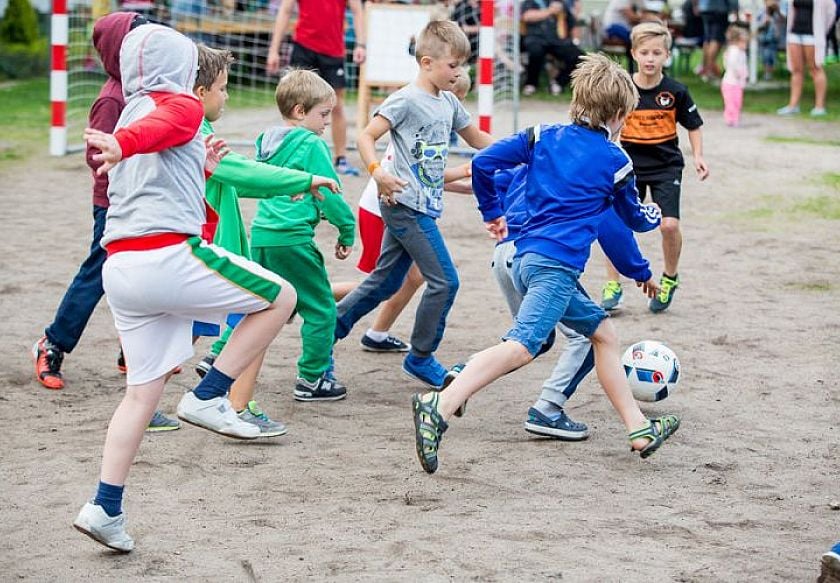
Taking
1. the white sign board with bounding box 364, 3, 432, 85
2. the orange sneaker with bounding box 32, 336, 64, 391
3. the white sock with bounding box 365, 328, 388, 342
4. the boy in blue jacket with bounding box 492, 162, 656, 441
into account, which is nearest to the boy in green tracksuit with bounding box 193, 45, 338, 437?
the boy in blue jacket with bounding box 492, 162, 656, 441

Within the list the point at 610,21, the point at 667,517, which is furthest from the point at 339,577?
the point at 610,21

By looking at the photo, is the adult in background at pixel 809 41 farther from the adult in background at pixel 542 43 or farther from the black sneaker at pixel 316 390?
the black sneaker at pixel 316 390

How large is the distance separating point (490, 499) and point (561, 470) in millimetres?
493

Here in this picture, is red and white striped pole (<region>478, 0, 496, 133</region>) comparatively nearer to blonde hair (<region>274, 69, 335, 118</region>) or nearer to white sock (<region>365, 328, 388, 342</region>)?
white sock (<region>365, 328, 388, 342</region>)

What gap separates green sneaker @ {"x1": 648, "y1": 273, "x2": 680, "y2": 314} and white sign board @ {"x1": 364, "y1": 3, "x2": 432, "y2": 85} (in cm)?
610

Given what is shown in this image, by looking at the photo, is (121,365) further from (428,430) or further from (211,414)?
(428,430)

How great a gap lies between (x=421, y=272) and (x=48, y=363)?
6.24ft

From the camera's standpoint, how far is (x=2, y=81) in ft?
66.8

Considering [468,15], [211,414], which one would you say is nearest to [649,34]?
[211,414]

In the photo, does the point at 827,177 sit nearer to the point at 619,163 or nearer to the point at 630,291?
the point at 630,291

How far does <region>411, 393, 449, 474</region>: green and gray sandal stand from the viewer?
17.2 ft

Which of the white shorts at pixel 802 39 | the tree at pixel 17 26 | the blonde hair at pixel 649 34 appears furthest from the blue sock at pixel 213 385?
the tree at pixel 17 26

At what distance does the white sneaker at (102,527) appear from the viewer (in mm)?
4551

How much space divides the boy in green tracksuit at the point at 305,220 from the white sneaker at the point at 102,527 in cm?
188
